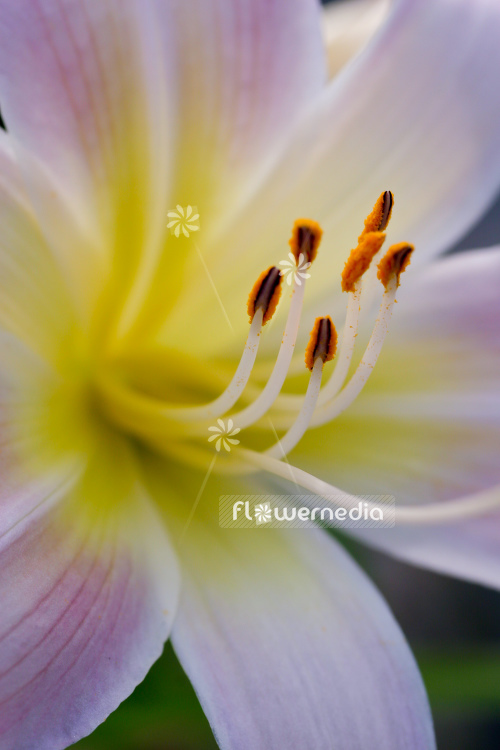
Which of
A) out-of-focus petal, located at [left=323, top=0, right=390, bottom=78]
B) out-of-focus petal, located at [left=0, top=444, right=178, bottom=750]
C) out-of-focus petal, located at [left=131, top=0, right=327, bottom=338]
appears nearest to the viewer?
out-of-focus petal, located at [left=0, top=444, right=178, bottom=750]

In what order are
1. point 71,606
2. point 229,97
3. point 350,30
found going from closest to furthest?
point 71,606 < point 229,97 < point 350,30

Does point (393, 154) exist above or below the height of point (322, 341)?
above

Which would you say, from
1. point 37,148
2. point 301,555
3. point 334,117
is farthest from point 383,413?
point 37,148

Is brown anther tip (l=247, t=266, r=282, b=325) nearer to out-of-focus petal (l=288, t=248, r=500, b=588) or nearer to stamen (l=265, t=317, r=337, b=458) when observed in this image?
stamen (l=265, t=317, r=337, b=458)

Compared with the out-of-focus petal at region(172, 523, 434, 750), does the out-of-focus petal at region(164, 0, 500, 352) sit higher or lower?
higher

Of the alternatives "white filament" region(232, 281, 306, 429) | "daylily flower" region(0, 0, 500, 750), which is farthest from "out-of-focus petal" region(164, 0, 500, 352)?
"white filament" region(232, 281, 306, 429)

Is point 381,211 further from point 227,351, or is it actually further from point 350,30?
point 350,30

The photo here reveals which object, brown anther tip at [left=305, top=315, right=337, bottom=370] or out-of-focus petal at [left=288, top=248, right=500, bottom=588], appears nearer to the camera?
brown anther tip at [left=305, top=315, right=337, bottom=370]

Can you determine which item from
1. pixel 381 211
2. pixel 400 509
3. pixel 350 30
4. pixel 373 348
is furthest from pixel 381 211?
pixel 350 30
